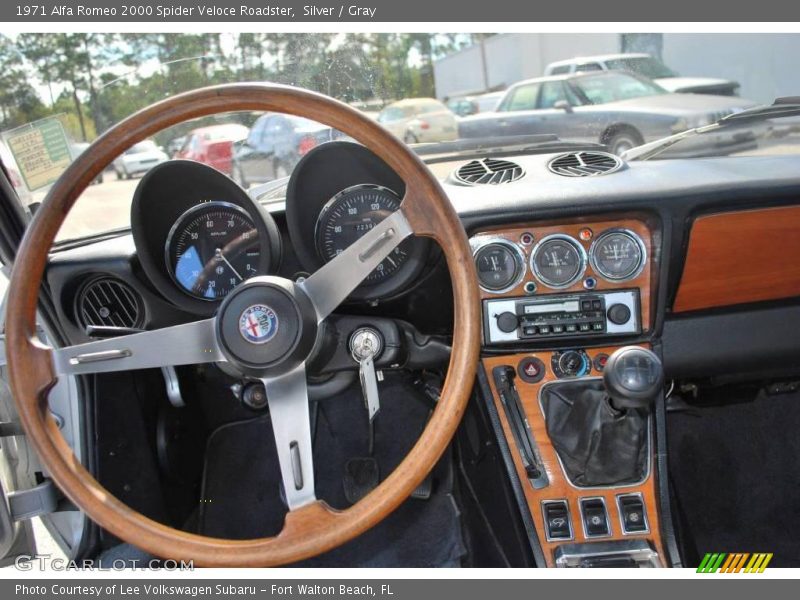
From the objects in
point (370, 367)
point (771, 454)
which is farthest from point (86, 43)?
point (771, 454)

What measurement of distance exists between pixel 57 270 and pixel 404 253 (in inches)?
43.2

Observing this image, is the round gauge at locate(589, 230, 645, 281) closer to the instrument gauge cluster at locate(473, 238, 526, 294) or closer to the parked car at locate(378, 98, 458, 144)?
the instrument gauge cluster at locate(473, 238, 526, 294)

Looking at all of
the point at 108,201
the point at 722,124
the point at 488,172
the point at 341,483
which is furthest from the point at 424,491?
the point at 722,124

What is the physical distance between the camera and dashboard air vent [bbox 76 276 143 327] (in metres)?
2.32

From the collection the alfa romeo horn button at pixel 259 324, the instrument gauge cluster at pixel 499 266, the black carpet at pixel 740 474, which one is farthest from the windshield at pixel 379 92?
the black carpet at pixel 740 474

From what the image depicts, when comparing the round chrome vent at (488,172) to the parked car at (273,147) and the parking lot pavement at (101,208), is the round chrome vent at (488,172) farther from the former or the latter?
the parking lot pavement at (101,208)

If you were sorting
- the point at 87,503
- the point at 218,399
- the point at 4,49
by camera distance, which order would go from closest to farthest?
the point at 87,503 → the point at 4,49 → the point at 218,399

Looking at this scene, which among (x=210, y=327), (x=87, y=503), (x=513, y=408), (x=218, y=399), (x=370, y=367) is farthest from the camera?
(x=218, y=399)

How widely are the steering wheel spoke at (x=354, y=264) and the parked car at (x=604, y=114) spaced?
1004 millimetres

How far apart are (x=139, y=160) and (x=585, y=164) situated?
1.45 metres

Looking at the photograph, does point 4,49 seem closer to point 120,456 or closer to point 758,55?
point 120,456

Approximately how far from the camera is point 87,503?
158cm

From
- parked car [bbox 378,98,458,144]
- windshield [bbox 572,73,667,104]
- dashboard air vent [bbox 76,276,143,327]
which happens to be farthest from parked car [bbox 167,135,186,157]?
windshield [bbox 572,73,667,104]

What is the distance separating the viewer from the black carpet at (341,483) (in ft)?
9.27
